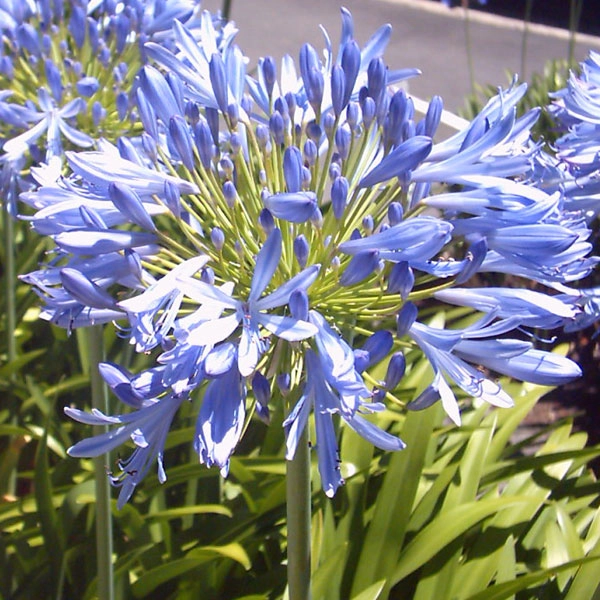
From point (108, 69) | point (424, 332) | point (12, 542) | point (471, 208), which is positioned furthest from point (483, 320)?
point (12, 542)

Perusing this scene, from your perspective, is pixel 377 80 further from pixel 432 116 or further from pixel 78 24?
pixel 78 24

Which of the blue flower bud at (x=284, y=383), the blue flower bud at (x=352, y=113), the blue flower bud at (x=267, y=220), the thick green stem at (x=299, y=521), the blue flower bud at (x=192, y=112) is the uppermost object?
the blue flower bud at (x=352, y=113)

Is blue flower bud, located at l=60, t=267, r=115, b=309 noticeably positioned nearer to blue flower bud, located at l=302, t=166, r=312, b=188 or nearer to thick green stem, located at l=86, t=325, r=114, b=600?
blue flower bud, located at l=302, t=166, r=312, b=188

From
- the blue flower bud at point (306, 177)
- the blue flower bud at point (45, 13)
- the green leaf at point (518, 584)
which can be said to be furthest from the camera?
the blue flower bud at point (45, 13)

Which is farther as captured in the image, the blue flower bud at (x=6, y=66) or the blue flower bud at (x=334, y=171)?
the blue flower bud at (x=6, y=66)

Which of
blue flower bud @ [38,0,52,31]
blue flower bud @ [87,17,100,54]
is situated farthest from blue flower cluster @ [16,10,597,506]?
blue flower bud @ [38,0,52,31]

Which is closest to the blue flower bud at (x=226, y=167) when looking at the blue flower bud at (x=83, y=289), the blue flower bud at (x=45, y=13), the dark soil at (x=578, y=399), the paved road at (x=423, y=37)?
the blue flower bud at (x=83, y=289)

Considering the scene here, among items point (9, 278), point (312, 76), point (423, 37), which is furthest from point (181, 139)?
point (423, 37)

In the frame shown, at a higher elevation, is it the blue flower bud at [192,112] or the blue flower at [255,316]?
the blue flower bud at [192,112]

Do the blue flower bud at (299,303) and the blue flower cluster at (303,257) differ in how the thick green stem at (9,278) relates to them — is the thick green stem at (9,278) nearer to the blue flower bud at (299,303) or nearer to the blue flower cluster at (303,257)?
the blue flower cluster at (303,257)
